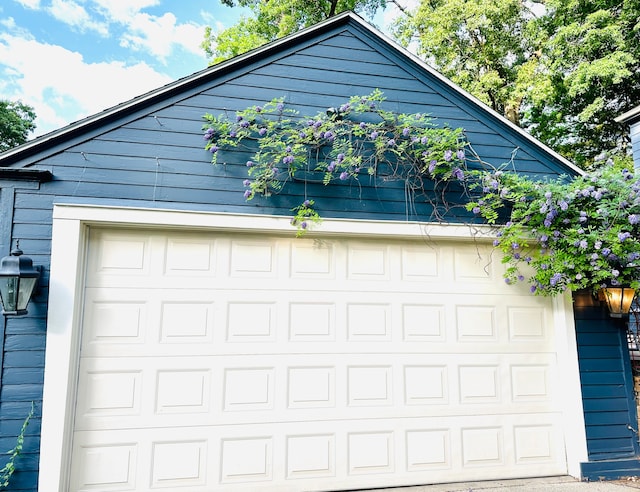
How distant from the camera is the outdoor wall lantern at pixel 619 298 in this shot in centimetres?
362

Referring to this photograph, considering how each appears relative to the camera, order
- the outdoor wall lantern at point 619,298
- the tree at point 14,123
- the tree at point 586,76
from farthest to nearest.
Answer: the tree at point 14,123 < the tree at point 586,76 < the outdoor wall lantern at point 619,298

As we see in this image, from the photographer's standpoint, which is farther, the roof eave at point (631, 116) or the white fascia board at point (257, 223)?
the roof eave at point (631, 116)

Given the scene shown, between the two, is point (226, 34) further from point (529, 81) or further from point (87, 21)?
point (529, 81)

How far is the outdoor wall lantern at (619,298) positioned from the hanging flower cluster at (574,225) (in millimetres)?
97

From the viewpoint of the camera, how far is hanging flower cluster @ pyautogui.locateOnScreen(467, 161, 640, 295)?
3285 millimetres

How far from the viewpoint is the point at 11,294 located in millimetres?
2760

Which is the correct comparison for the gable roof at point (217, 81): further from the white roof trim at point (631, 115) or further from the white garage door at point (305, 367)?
the white roof trim at point (631, 115)

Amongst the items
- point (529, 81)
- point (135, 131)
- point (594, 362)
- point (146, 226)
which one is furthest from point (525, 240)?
point (529, 81)

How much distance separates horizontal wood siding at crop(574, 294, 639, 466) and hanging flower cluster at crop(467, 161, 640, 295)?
0.45m

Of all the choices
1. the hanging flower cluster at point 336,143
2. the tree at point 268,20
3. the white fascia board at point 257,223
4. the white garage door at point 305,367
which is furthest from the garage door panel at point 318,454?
the tree at point 268,20

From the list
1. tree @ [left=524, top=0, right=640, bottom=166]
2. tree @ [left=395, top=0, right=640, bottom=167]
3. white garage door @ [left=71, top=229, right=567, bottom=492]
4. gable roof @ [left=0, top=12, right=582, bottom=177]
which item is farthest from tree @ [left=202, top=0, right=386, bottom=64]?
white garage door @ [left=71, top=229, right=567, bottom=492]

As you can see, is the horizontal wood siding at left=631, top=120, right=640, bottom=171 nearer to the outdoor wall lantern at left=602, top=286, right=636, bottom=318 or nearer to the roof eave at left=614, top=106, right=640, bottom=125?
the roof eave at left=614, top=106, right=640, bottom=125

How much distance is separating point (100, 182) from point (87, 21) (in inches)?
459

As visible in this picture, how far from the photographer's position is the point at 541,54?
1085 cm
